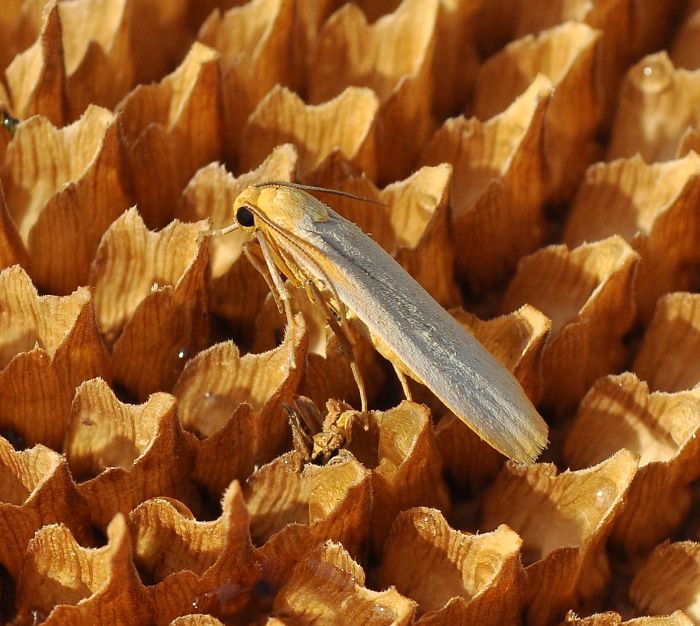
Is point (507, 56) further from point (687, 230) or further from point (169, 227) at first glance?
point (169, 227)

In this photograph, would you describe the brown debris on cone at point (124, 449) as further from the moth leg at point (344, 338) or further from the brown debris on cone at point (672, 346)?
the brown debris on cone at point (672, 346)

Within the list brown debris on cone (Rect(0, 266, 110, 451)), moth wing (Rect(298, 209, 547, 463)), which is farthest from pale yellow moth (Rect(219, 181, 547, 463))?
brown debris on cone (Rect(0, 266, 110, 451))

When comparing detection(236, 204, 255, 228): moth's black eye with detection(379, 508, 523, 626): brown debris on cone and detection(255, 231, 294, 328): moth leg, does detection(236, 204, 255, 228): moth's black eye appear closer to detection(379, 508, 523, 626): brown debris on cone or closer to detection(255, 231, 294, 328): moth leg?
detection(255, 231, 294, 328): moth leg

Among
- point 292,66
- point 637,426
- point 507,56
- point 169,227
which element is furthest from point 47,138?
point 637,426

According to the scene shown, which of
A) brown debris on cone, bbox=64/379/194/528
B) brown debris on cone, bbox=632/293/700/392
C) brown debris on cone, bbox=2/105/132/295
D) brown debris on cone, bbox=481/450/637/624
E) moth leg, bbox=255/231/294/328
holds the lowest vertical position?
brown debris on cone, bbox=481/450/637/624

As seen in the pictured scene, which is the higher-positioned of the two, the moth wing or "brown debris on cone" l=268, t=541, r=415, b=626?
the moth wing

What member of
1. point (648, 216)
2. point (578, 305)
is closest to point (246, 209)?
point (578, 305)
